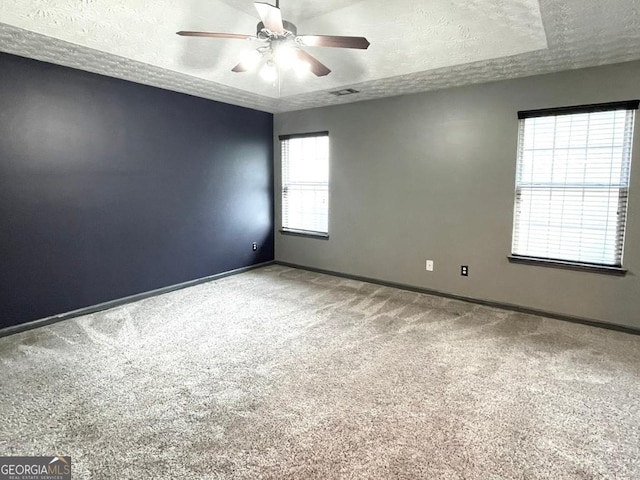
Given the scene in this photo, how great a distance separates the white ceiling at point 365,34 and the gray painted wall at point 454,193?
0.90 feet

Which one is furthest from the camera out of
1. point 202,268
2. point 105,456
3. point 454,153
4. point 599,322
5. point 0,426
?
point 202,268

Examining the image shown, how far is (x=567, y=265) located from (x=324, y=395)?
8.93 feet

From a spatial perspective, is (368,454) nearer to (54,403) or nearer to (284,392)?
(284,392)

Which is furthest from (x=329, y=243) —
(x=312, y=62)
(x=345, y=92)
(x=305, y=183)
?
(x=312, y=62)

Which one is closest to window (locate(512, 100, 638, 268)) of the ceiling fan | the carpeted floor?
the carpeted floor

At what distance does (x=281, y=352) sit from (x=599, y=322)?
2925mm

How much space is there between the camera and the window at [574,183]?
10.8 ft

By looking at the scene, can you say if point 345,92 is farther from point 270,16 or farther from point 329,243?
point 270,16

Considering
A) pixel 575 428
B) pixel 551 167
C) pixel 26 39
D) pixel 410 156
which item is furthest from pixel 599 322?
pixel 26 39

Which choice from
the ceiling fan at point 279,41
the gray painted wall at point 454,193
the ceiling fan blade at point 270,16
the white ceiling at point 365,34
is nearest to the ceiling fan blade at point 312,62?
the ceiling fan at point 279,41

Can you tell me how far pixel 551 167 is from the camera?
3584 mm

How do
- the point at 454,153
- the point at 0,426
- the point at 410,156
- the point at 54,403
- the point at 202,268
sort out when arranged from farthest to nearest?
1. the point at 202,268
2. the point at 410,156
3. the point at 454,153
4. the point at 54,403
5. the point at 0,426

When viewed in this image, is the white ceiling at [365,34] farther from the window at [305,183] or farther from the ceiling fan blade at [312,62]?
the window at [305,183]

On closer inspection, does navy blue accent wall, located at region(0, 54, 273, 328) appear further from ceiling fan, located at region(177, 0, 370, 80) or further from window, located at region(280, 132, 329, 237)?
ceiling fan, located at region(177, 0, 370, 80)
